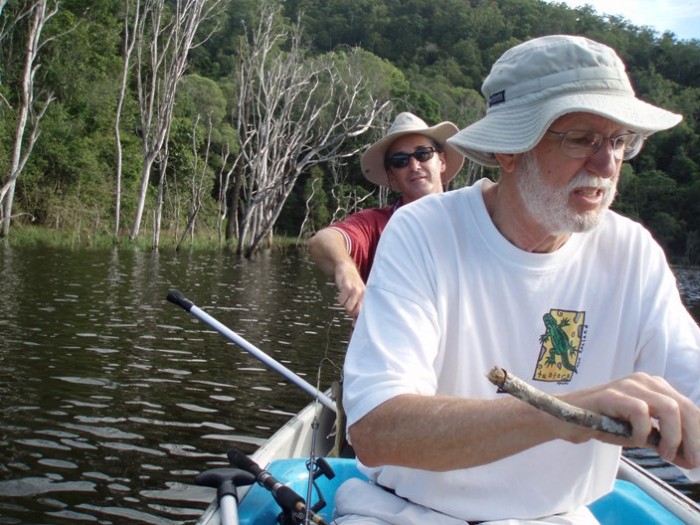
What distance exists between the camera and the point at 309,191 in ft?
155

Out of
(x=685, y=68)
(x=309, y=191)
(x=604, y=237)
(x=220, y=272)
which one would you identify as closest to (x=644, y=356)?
(x=604, y=237)

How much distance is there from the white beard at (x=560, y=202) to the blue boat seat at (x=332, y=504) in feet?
4.14

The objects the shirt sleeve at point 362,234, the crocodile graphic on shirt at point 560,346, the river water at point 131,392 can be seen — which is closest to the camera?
the crocodile graphic on shirt at point 560,346

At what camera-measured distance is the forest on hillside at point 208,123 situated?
2888cm

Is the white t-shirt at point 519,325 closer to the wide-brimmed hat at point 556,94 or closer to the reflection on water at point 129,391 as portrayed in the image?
the wide-brimmed hat at point 556,94

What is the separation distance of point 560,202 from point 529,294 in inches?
8.2

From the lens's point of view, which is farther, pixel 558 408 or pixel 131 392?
pixel 131 392

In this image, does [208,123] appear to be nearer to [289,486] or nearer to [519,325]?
[289,486]

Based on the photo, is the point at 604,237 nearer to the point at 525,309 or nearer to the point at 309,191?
the point at 525,309

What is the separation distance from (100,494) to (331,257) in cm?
208

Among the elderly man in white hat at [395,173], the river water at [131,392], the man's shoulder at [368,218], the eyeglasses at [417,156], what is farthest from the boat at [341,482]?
the eyeglasses at [417,156]

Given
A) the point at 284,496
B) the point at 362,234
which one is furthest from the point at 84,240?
the point at 284,496

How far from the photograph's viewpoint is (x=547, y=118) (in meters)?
1.64

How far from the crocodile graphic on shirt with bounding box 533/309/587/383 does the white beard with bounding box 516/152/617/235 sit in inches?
7.4
